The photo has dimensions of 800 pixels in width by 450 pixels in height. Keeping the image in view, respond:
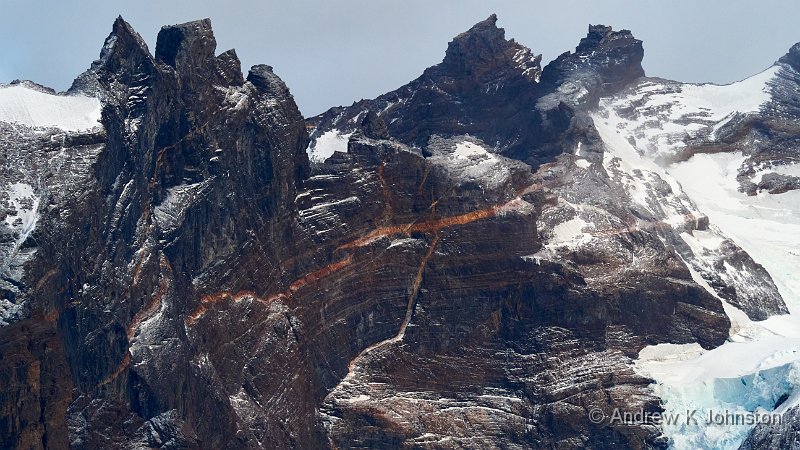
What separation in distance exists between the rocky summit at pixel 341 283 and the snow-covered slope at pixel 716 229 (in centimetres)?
21

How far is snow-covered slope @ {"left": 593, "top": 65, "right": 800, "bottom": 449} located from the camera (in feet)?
234

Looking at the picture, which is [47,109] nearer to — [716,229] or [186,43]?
[186,43]

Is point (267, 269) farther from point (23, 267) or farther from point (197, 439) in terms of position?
point (23, 267)

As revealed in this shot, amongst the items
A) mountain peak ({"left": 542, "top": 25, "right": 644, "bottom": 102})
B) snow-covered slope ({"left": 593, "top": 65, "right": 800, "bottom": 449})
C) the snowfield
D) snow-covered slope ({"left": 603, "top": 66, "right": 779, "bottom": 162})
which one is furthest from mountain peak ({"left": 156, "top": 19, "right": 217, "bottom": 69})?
snow-covered slope ({"left": 603, "top": 66, "right": 779, "bottom": 162})

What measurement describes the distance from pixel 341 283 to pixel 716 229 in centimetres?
2961

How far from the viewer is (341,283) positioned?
235 feet

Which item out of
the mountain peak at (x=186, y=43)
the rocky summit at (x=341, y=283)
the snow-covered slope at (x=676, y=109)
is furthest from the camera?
the snow-covered slope at (x=676, y=109)

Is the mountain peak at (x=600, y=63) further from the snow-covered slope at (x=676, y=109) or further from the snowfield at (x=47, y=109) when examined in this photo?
the snowfield at (x=47, y=109)

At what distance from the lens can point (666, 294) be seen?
78.7 metres

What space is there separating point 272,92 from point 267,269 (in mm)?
9389

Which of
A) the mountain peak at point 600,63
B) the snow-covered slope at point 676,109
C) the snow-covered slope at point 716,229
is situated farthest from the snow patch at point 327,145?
the snow-covered slope at point 676,109

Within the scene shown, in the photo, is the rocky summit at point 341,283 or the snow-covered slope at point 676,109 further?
the snow-covered slope at point 676,109

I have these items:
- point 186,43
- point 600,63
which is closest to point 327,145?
point 186,43

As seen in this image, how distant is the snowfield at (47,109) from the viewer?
2309 inches
